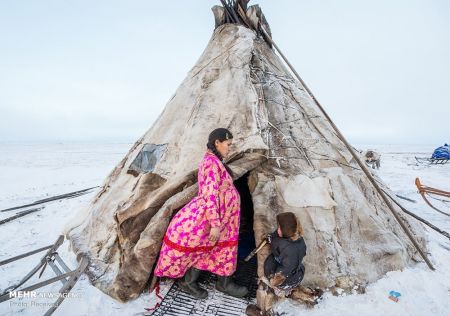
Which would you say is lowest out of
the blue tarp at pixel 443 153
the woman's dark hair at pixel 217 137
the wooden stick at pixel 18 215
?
the wooden stick at pixel 18 215

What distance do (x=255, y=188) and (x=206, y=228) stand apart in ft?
2.95

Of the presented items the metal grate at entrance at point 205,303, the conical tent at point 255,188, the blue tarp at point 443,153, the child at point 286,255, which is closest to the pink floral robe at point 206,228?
the conical tent at point 255,188

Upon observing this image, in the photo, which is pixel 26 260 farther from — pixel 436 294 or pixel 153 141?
pixel 436 294

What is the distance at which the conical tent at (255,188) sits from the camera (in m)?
3.03

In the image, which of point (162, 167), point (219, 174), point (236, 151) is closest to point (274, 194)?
point (236, 151)

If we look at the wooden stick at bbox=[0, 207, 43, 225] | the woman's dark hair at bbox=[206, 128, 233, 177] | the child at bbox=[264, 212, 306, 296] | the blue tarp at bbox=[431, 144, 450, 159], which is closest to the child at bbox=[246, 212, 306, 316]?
the child at bbox=[264, 212, 306, 296]

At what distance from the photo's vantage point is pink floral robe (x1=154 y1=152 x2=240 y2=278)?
8.33 feet

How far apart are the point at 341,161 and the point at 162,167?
104 inches

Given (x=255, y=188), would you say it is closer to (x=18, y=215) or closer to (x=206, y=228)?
(x=206, y=228)

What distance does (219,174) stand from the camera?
2.60 meters

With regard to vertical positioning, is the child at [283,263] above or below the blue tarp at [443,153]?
above

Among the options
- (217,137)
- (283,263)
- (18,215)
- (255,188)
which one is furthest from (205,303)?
(18,215)

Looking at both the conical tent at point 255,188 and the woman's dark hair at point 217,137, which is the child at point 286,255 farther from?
the woman's dark hair at point 217,137

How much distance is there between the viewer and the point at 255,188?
10.7 feet
